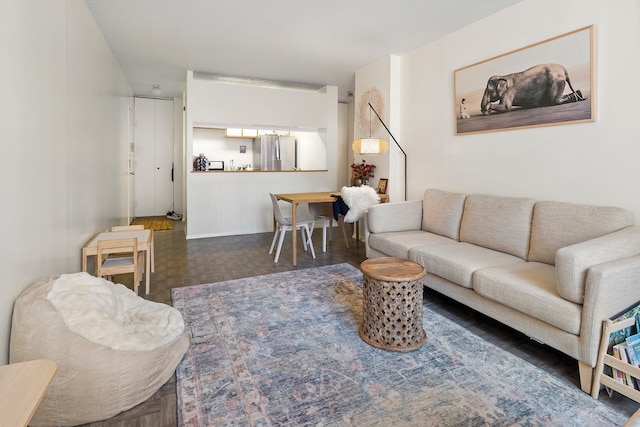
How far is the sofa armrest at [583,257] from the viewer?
1.81 meters

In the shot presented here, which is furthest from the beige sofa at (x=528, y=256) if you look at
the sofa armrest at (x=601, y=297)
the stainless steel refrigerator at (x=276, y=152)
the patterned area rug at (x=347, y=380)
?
the stainless steel refrigerator at (x=276, y=152)

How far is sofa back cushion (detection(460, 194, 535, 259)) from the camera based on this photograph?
2709 mm

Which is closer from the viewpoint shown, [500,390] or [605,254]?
[500,390]

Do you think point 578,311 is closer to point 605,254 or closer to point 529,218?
point 605,254

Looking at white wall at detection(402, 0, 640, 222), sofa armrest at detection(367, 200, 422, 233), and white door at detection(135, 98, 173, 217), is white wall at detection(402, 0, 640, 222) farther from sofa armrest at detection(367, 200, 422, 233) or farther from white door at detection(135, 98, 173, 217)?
white door at detection(135, 98, 173, 217)

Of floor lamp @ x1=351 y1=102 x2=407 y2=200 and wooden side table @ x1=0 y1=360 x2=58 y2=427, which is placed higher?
floor lamp @ x1=351 y1=102 x2=407 y2=200

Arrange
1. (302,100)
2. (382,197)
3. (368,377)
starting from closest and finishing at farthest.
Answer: (368,377)
(382,197)
(302,100)

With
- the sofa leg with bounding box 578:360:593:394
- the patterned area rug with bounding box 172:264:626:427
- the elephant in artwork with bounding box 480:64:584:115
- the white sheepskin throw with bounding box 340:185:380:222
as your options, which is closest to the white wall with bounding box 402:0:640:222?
the elephant in artwork with bounding box 480:64:584:115

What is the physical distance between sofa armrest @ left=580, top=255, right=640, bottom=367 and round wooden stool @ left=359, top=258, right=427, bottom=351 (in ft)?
2.67

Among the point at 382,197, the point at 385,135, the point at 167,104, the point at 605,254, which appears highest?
the point at 167,104

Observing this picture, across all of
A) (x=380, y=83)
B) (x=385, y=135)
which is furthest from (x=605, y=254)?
(x=380, y=83)

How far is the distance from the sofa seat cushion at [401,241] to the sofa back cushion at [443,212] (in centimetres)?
9

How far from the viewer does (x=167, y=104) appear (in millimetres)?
7602

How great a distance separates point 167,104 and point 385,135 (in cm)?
522
